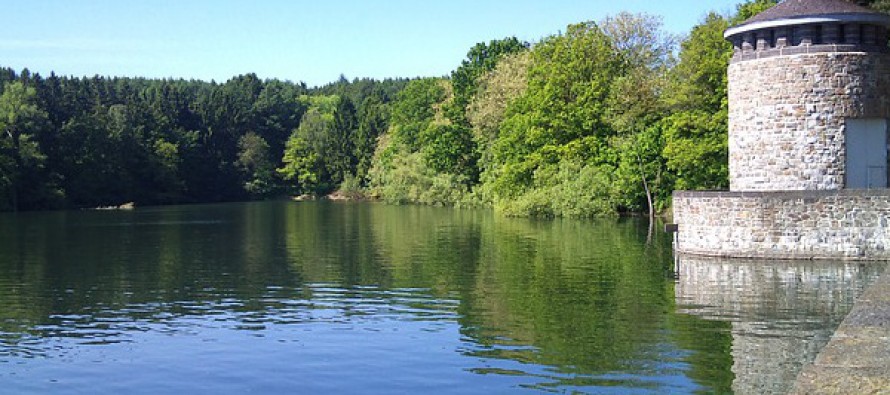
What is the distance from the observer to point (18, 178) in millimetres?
91562

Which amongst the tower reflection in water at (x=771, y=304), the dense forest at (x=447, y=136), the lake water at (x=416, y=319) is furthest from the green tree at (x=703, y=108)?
the tower reflection in water at (x=771, y=304)

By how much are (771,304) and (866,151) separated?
11373 millimetres

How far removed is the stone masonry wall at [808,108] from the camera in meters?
30.4

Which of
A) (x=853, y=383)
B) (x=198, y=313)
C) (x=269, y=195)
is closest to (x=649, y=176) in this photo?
(x=198, y=313)

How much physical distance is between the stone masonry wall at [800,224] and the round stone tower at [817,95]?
7.69ft

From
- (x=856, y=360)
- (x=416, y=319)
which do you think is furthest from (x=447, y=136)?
(x=856, y=360)

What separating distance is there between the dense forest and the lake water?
47.0ft

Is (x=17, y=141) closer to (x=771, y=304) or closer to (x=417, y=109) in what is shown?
(x=417, y=109)

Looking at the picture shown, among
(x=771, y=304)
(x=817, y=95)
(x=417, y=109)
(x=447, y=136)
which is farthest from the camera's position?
(x=417, y=109)

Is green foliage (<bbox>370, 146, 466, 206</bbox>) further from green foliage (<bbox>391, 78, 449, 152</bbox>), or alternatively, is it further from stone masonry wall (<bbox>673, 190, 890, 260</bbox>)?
stone masonry wall (<bbox>673, 190, 890, 260</bbox>)

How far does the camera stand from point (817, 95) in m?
30.5

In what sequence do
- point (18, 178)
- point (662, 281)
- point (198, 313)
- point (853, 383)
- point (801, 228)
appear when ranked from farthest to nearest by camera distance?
1. point (18, 178)
2. point (801, 228)
3. point (662, 281)
4. point (198, 313)
5. point (853, 383)

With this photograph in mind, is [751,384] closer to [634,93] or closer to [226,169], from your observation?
[634,93]

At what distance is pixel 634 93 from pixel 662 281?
3430 cm
